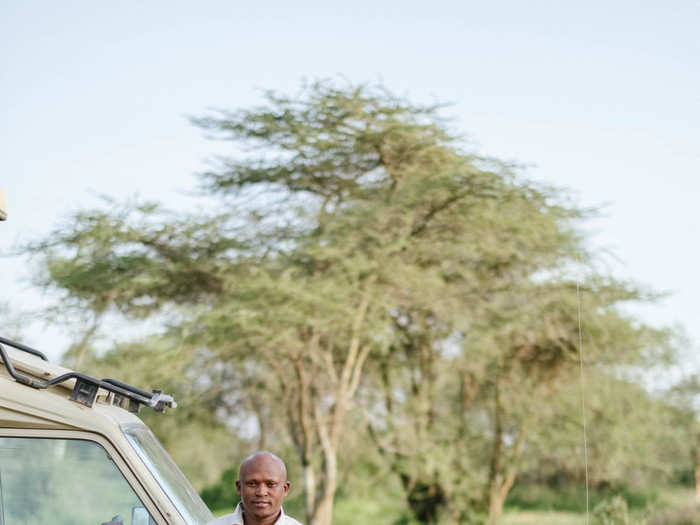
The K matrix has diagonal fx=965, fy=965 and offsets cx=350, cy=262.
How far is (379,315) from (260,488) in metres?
17.1

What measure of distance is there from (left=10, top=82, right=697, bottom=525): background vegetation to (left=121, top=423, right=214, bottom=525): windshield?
570 inches

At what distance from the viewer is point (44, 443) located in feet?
11.7

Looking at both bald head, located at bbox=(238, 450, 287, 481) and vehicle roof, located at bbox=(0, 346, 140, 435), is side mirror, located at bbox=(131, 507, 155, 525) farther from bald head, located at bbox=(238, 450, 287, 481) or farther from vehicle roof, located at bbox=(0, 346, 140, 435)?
bald head, located at bbox=(238, 450, 287, 481)

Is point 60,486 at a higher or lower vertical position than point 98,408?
lower

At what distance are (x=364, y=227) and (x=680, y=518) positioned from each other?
→ 1116cm

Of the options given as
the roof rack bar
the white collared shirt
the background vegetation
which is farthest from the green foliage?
the white collared shirt

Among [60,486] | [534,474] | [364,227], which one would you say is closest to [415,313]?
[364,227]

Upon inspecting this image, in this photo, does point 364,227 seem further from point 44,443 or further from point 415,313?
point 44,443

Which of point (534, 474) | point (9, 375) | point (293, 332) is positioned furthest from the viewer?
point (534, 474)

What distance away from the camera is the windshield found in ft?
11.8

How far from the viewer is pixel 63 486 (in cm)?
365

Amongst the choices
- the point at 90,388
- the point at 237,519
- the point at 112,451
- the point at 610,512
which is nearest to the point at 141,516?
the point at 112,451

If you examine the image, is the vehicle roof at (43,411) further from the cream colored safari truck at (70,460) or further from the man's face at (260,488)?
the man's face at (260,488)

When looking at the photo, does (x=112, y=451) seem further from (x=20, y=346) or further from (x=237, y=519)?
(x=237, y=519)
